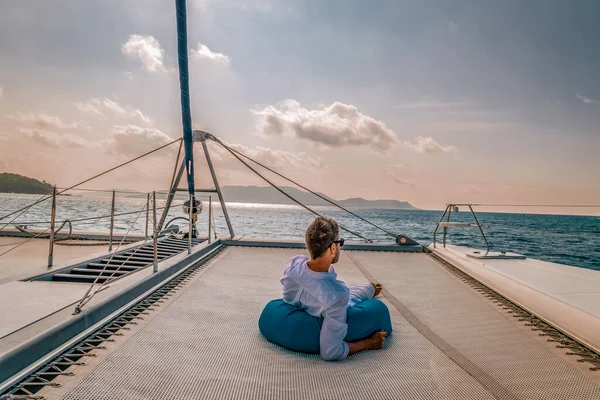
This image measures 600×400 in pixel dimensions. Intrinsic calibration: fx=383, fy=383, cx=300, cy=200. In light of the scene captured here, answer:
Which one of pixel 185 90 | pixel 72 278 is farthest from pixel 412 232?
pixel 72 278

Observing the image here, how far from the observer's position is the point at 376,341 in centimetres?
251

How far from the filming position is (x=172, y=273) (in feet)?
14.3

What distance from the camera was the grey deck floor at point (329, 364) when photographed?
195cm

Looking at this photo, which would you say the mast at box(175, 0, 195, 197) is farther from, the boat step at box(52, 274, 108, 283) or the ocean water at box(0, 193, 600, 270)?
the boat step at box(52, 274, 108, 283)

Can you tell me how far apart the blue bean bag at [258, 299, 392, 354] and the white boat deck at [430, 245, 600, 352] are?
150cm

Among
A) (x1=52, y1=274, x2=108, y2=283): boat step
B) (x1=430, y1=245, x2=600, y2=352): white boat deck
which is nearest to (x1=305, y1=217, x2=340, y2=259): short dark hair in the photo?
(x1=430, y1=245, x2=600, y2=352): white boat deck

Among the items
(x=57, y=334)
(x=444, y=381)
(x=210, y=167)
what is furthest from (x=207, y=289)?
(x=210, y=167)

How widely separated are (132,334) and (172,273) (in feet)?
5.77

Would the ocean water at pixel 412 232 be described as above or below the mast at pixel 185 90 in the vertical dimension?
below

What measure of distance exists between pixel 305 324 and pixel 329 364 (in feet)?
0.89

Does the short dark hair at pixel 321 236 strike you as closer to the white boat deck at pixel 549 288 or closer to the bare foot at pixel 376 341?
the bare foot at pixel 376 341

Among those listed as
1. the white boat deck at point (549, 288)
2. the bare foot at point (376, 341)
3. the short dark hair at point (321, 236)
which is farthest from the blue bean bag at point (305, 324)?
the white boat deck at point (549, 288)

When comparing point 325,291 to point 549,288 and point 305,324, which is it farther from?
point 549,288

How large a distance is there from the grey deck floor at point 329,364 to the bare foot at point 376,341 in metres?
0.04
